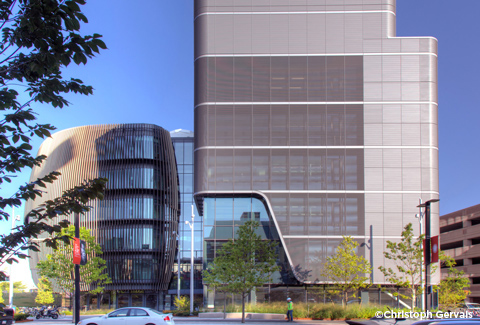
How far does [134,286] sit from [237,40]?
36.3 metres

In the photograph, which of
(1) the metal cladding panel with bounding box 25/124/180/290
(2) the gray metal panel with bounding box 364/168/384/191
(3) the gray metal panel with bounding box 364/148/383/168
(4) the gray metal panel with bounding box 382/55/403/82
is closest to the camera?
(2) the gray metal panel with bounding box 364/168/384/191

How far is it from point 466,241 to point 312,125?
50.9 meters

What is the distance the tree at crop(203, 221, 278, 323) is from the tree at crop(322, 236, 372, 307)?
220 inches

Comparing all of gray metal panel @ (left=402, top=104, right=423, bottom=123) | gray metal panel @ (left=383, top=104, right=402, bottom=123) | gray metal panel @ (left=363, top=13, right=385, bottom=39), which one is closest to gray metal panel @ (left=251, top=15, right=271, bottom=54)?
gray metal panel @ (left=363, top=13, right=385, bottom=39)

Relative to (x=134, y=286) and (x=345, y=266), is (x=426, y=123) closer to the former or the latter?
(x=345, y=266)

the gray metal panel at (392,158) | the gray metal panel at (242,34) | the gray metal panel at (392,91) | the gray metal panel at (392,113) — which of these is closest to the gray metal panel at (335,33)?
the gray metal panel at (392,91)

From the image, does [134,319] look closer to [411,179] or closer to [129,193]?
[411,179]

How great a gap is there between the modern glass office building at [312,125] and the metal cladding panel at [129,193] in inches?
935

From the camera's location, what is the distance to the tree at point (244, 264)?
35.1 meters

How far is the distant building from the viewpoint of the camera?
7506 centimetres

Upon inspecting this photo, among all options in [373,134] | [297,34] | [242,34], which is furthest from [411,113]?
[242,34]

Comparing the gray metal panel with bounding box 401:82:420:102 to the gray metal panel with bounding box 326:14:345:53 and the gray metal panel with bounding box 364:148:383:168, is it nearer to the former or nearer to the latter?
the gray metal panel with bounding box 364:148:383:168

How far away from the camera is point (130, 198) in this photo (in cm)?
6556

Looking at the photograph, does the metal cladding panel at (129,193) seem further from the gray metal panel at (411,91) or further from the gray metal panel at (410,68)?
the gray metal panel at (410,68)
